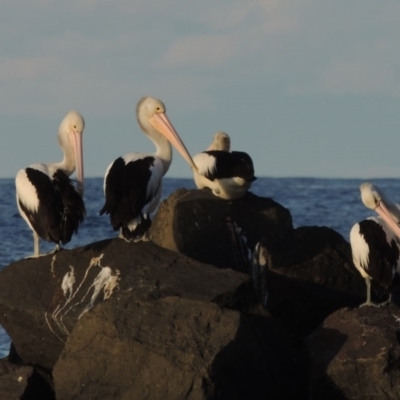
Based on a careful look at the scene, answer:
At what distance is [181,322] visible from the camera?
27.3 ft

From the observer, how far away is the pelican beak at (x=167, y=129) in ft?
39.3

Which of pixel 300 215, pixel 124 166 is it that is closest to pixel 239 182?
pixel 124 166

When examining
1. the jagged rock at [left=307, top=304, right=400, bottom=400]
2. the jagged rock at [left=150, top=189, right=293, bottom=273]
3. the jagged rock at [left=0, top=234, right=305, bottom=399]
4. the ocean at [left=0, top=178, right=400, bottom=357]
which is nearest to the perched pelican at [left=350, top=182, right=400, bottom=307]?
the jagged rock at [left=307, top=304, right=400, bottom=400]

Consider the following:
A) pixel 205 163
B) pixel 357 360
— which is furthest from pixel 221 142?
pixel 357 360

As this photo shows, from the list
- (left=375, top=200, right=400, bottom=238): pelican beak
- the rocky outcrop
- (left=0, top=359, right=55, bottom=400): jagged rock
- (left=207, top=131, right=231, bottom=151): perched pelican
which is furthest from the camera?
(left=207, top=131, right=231, bottom=151): perched pelican

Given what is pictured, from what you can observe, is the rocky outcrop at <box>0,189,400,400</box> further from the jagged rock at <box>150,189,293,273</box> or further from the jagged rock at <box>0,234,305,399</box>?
the jagged rock at <box>150,189,293,273</box>

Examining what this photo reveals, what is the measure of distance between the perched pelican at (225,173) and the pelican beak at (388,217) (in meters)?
2.23

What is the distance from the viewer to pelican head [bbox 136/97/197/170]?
11969 millimetres

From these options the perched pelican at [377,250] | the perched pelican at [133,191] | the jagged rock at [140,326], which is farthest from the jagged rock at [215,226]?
the jagged rock at [140,326]

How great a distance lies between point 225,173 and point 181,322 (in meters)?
4.79

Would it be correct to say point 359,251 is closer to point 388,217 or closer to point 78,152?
point 388,217

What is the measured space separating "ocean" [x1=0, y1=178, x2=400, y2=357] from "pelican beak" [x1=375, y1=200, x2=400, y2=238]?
363 cm

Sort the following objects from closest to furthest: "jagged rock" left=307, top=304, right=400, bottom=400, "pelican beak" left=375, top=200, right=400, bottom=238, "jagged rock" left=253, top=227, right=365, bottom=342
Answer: "jagged rock" left=307, top=304, right=400, bottom=400
"jagged rock" left=253, top=227, right=365, bottom=342
"pelican beak" left=375, top=200, right=400, bottom=238

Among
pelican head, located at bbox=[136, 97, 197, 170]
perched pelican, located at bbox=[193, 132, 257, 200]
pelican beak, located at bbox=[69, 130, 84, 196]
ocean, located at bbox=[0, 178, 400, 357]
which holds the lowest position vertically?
ocean, located at bbox=[0, 178, 400, 357]
